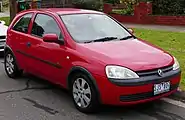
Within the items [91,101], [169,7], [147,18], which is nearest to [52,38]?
[91,101]

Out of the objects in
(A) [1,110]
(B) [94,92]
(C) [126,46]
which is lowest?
(A) [1,110]

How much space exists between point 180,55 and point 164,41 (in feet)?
8.02

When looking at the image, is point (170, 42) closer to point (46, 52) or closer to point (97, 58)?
point (46, 52)

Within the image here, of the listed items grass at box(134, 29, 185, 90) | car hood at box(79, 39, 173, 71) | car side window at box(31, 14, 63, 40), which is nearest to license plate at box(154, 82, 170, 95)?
car hood at box(79, 39, 173, 71)

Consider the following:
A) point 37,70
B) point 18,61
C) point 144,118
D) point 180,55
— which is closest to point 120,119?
point 144,118

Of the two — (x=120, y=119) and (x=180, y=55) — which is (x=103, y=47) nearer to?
(x=120, y=119)

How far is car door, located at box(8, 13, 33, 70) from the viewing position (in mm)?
6785

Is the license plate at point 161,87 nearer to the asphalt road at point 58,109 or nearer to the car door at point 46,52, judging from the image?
the asphalt road at point 58,109

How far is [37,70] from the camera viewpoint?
6.34 m

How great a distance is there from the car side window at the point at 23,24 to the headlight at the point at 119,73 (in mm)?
2614

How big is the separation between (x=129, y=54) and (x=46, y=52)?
1.55 meters

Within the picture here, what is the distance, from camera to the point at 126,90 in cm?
475

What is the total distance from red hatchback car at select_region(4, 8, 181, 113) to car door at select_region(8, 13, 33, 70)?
19 millimetres

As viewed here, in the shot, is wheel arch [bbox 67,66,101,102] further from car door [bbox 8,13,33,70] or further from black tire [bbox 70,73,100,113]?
car door [bbox 8,13,33,70]
